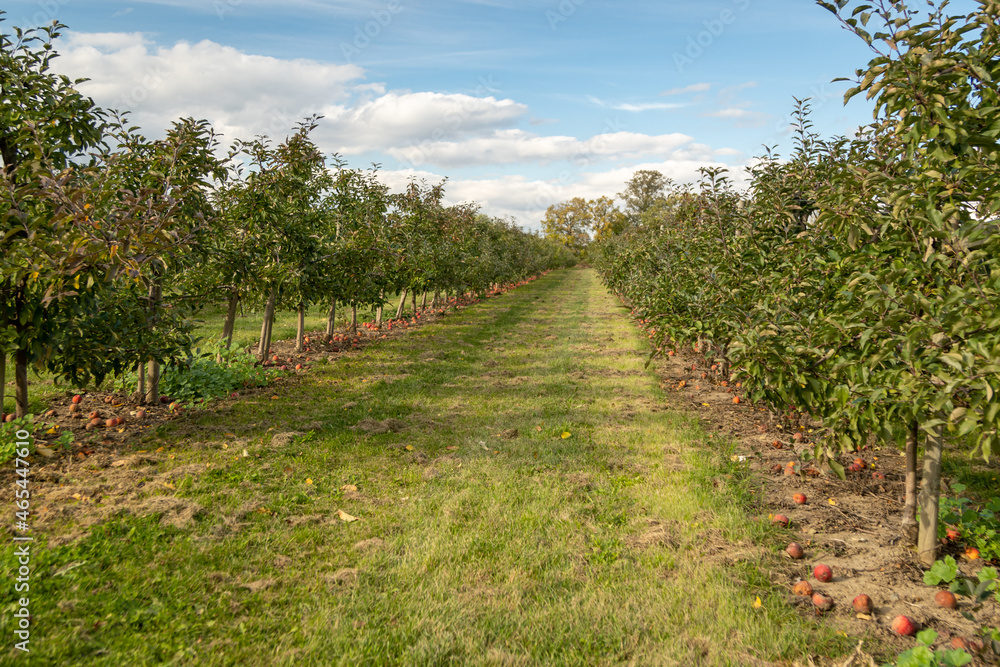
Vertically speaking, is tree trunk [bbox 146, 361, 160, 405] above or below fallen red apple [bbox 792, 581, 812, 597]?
above

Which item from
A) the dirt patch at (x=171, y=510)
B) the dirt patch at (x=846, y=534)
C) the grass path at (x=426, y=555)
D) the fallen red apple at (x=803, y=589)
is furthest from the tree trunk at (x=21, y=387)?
the fallen red apple at (x=803, y=589)

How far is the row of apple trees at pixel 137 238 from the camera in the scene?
416 centimetres

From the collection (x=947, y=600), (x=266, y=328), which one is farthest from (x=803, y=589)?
(x=266, y=328)

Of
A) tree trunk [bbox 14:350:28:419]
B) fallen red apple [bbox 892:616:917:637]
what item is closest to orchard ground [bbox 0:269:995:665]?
fallen red apple [bbox 892:616:917:637]

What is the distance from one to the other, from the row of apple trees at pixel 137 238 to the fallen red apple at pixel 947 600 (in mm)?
5436

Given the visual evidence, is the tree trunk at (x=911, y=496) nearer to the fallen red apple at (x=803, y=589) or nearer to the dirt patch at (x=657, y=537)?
the fallen red apple at (x=803, y=589)

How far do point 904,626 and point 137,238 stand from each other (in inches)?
213

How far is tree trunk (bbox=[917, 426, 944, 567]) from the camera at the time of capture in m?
3.41

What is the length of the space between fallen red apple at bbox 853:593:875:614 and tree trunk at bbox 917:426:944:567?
2.50 feet

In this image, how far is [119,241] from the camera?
4078 mm

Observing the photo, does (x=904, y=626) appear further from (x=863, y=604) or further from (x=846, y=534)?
(x=846, y=534)

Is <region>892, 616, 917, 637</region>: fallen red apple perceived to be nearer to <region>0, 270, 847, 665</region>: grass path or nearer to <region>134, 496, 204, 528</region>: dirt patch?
<region>0, 270, 847, 665</region>: grass path

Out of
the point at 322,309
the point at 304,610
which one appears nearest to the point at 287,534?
the point at 304,610

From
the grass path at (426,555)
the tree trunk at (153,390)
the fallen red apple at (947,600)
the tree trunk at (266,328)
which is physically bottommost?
the grass path at (426,555)
